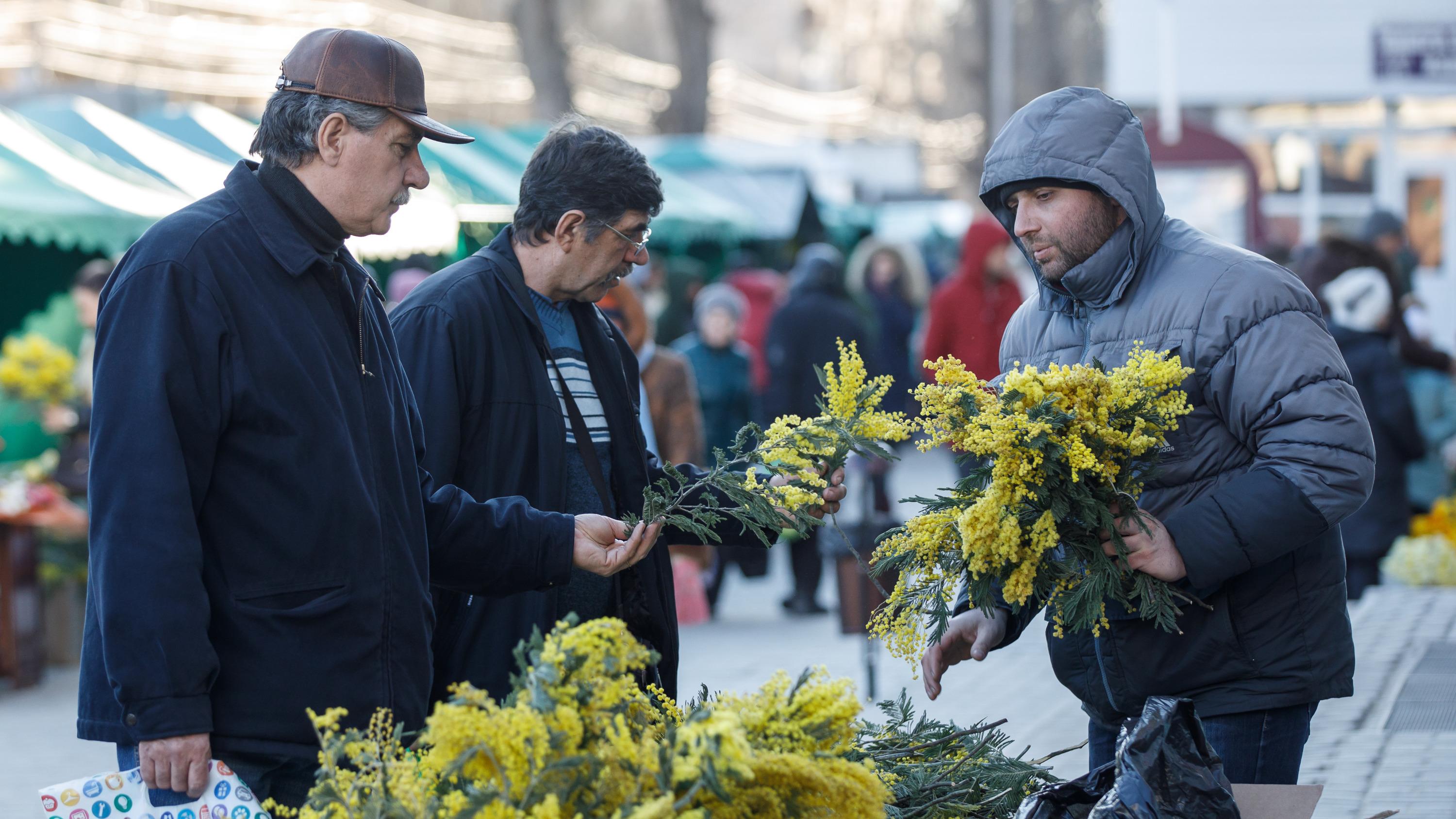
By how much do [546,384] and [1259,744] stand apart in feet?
5.09

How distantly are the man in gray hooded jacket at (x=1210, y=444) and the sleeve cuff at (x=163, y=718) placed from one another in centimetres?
134

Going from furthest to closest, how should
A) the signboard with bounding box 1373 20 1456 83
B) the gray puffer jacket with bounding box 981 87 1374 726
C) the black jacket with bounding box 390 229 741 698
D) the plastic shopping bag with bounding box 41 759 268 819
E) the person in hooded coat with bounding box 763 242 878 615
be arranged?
the signboard with bounding box 1373 20 1456 83
the person in hooded coat with bounding box 763 242 878 615
the black jacket with bounding box 390 229 741 698
the gray puffer jacket with bounding box 981 87 1374 726
the plastic shopping bag with bounding box 41 759 268 819

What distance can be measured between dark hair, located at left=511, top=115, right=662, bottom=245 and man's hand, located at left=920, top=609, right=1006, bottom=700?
1.13 meters

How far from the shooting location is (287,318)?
7.95 ft

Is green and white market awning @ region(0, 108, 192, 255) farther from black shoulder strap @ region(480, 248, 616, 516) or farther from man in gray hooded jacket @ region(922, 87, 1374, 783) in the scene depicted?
man in gray hooded jacket @ region(922, 87, 1374, 783)

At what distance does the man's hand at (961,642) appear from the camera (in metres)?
2.78

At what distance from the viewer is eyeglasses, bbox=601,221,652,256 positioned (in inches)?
127

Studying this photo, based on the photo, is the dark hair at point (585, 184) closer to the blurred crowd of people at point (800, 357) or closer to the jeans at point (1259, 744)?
the jeans at point (1259, 744)

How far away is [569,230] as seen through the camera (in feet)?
10.5

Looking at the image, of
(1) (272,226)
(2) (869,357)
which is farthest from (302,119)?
(2) (869,357)

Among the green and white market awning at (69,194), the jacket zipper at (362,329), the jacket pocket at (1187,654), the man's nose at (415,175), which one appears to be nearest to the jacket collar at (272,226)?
the jacket zipper at (362,329)

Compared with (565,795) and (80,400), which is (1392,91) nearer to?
(80,400)

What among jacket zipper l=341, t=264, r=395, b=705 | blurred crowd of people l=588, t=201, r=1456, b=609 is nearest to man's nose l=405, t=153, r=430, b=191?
jacket zipper l=341, t=264, r=395, b=705

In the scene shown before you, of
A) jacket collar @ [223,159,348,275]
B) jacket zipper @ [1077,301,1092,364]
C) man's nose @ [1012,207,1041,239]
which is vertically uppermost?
jacket collar @ [223,159,348,275]
